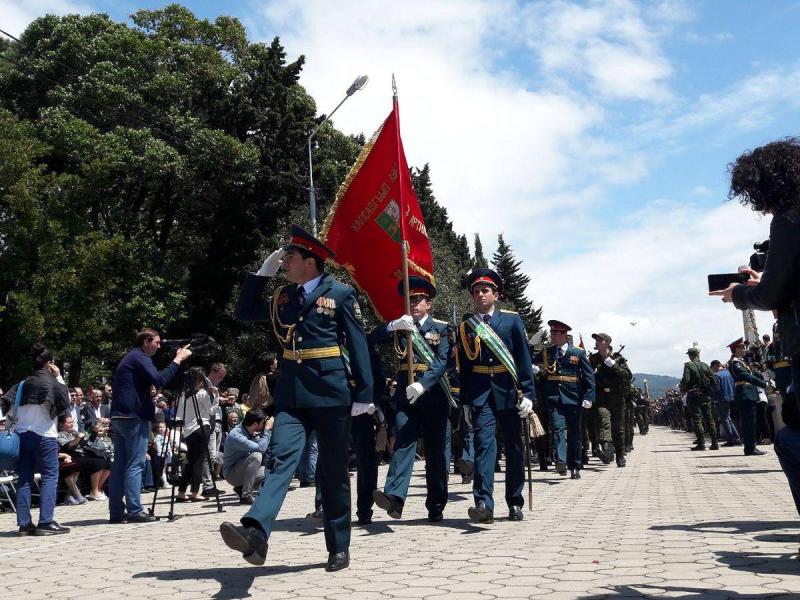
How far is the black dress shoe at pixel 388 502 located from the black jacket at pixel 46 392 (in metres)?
3.77

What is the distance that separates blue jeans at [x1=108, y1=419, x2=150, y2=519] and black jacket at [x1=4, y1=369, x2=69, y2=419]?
2.73 ft

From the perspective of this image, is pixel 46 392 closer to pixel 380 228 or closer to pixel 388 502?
pixel 380 228

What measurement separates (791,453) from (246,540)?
302cm

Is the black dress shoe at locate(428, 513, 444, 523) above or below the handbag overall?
below

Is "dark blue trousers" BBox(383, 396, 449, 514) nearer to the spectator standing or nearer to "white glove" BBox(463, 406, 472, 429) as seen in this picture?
"white glove" BBox(463, 406, 472, 429)

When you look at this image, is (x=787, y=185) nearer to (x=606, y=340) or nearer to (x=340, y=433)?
(x=340, y=433)

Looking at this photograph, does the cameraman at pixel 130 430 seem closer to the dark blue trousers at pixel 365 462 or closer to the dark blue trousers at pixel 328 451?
the dark blue trousers at pixel 365 462

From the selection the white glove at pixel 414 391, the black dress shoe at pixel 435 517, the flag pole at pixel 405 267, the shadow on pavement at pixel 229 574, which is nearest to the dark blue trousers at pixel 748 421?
the flag pole at pixel 405 267

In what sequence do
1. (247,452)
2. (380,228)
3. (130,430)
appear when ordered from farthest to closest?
(247,452) → (130,430) → (380,228)

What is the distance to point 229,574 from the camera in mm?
5715

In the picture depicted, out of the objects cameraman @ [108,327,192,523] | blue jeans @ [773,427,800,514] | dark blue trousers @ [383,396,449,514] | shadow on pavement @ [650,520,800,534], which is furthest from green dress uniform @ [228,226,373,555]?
cameraman @ [108,327,192,523]

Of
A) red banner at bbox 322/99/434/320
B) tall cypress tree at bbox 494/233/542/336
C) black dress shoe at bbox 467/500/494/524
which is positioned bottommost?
black dress shoe at bbox 467/500/494/524

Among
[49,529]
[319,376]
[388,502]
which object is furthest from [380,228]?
[49,529]

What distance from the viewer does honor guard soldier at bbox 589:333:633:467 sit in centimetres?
1565
